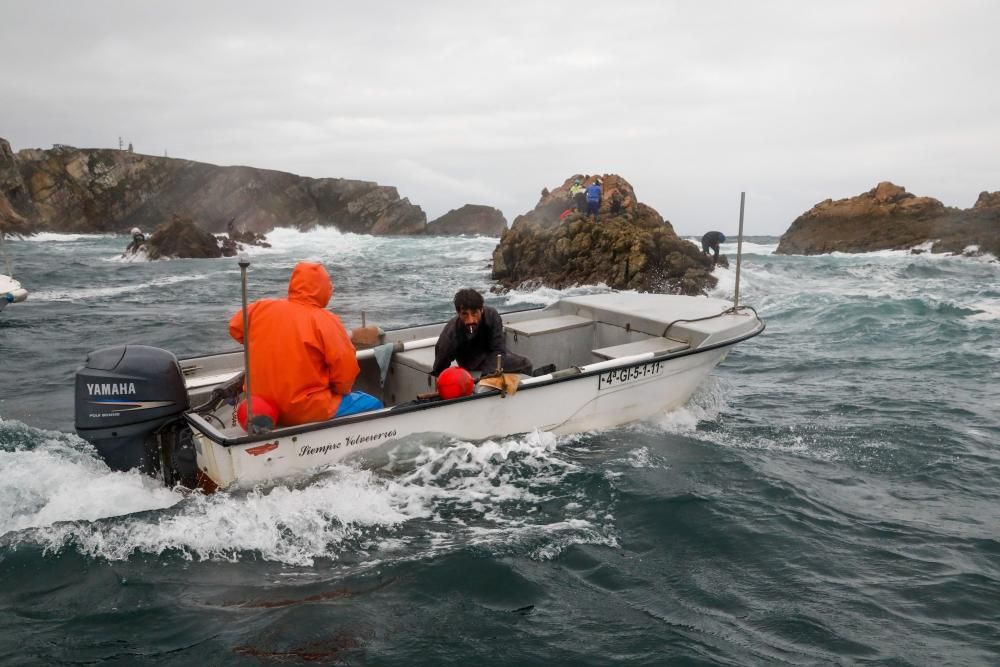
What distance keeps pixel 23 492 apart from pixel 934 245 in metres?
46.5

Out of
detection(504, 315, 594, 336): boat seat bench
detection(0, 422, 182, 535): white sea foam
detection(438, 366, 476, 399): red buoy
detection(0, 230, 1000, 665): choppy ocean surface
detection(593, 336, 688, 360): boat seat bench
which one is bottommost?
detection(0, 230, 1000, 665): choppy ocean surface

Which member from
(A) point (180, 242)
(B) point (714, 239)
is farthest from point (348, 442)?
(A) point (180, 242)

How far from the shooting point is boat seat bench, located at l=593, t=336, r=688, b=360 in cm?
748

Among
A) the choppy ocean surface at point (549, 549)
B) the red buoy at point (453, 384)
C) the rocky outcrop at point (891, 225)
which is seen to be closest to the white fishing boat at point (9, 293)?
the choppy ocean surface at point (549, 549)

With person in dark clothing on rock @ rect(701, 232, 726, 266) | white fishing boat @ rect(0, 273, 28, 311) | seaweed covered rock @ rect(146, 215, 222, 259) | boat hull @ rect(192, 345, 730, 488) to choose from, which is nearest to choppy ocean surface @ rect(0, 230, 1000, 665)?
boat hull @ rect(192, 345, 730, 488)

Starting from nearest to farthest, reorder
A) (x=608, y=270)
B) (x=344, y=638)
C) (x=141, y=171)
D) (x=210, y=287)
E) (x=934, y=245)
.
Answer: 1. (x=344, y=638)
2. (x=608, y=270)
3. (x=210, y=287)
4. (x=934, y=245)
5. (x=141, y=171)

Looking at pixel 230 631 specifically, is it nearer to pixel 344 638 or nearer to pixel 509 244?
pixel 344 638

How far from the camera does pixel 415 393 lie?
24.0 feet

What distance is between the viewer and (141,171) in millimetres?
85500

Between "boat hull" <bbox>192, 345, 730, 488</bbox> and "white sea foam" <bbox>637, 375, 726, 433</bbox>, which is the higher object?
"boat hull" <bbox>192, 345, 730, 488</bbox>

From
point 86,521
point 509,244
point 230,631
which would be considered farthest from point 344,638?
point 509,244

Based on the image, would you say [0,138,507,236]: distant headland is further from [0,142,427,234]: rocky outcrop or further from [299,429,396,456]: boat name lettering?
[299,429,396,456]: boat name lettering

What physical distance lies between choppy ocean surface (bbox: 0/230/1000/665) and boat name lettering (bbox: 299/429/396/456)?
21 cm

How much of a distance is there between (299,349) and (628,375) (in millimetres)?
3490
